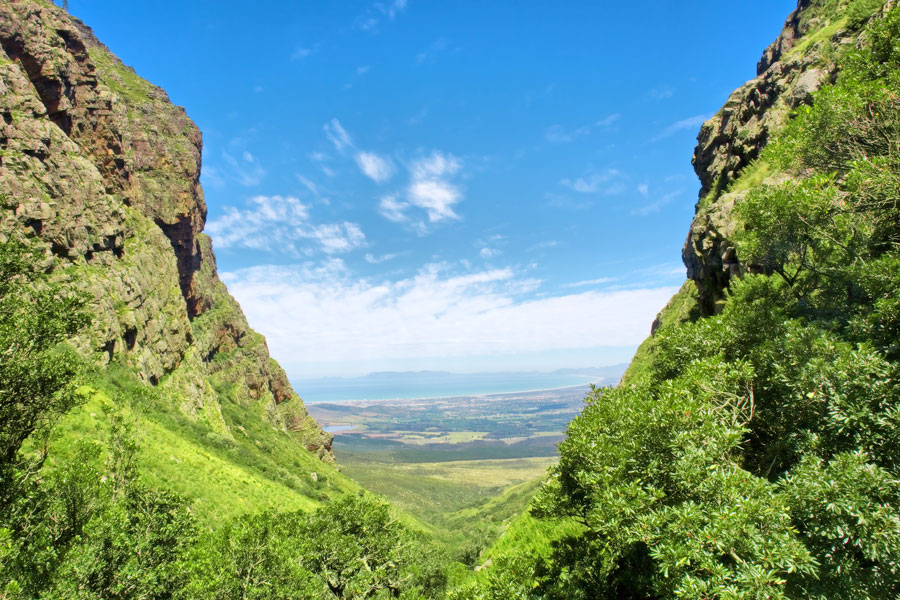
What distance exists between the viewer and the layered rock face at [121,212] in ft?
188

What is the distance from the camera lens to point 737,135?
4950 cm

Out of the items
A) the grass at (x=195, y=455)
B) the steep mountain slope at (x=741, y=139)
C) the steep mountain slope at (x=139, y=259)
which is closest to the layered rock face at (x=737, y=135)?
the steep mountain slope at (x=741, y=139)

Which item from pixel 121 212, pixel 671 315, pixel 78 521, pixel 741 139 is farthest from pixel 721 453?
pixel 121 212

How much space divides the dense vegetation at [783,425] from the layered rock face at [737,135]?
14655mm

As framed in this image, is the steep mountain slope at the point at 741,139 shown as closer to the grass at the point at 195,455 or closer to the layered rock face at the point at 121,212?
the grass at the point at 195,455

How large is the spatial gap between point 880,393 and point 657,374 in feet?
32.9

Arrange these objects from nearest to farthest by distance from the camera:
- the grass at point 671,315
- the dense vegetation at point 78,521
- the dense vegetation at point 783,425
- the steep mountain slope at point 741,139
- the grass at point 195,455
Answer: the dense vegetation at point 783,425
the dense vegetation at point 78,521
the grass at point 195,455
the steep mountain slope at point 741,139
the grass at point 671,315

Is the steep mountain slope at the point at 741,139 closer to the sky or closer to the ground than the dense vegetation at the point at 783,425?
closer to the sky

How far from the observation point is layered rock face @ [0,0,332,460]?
188 ft

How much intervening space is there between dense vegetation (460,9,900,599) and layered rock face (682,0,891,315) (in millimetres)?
14655

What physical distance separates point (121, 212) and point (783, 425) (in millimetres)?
100785

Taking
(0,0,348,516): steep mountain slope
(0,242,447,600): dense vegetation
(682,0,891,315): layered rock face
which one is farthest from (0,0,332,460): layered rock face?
(682,0,891,315): layered rock face

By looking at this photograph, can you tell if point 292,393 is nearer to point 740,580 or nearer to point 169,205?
point 169,205

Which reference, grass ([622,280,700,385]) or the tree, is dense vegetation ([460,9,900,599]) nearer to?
the tree
